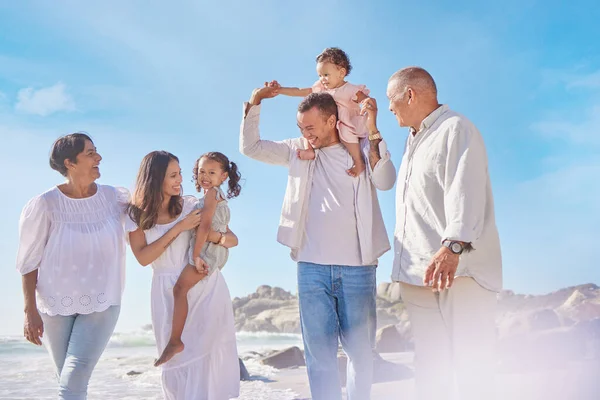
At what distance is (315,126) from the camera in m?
3.99

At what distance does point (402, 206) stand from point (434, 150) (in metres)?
0.34

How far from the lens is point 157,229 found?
4008mm

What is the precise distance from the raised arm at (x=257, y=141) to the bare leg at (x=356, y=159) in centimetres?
42

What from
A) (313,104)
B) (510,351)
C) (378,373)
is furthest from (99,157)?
(510,351)

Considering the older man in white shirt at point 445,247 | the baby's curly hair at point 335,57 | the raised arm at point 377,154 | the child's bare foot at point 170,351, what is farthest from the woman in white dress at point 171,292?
the older man in white shirt at point 445,247

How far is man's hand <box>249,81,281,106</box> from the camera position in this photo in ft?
13.7

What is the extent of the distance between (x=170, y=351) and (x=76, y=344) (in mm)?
573

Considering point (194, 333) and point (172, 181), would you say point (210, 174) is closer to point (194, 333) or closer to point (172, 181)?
point (172, 181)

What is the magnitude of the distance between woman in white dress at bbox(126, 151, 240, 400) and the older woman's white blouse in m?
0.20

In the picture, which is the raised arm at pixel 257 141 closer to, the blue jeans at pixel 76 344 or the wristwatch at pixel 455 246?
the blue jeans at pixel 76 344

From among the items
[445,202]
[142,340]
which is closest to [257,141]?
[445,202]

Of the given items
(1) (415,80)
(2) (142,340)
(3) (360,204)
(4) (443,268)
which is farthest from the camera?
(2) (142,340)

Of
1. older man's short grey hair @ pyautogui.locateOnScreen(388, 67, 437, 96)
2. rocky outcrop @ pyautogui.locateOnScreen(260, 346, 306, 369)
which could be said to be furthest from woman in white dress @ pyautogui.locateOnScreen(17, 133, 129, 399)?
rocky outcrop @ pyautogui.locateOnScreen(260, 346, 306, 369)

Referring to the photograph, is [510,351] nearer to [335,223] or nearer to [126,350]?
[335,223]
